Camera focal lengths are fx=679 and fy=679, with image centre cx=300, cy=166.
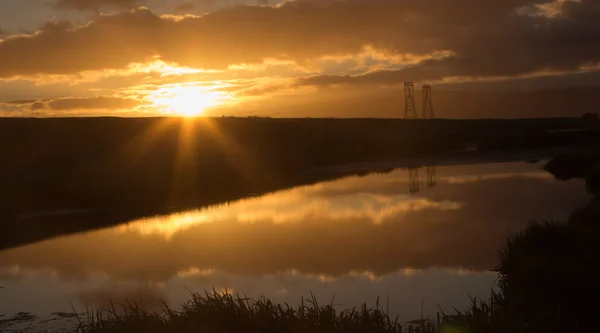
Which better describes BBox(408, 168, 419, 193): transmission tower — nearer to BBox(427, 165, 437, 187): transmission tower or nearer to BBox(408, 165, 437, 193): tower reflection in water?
BBox(408, 165, 437, 193): tower reflection in water

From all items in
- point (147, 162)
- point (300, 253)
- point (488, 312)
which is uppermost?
point (147, 162)

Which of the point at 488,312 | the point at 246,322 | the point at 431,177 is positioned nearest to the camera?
the point at 246,322

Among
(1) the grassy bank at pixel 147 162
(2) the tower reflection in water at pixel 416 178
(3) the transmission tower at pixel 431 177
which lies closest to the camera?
(1) the grassy bank at pixel 147 162

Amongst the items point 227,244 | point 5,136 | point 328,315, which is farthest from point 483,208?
point 5,136

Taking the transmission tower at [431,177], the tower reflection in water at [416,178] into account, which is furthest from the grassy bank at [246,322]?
the transmission tower at [431,177]

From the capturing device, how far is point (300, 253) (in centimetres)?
1673

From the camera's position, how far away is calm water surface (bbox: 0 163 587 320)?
1303 cm

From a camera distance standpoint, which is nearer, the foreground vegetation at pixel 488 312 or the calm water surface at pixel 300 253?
the foreground vegetation at pixel 488 312

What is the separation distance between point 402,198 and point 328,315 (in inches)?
807

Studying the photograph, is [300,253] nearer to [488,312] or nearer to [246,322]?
[488,312]

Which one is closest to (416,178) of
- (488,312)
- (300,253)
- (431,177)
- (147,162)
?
(431,177)

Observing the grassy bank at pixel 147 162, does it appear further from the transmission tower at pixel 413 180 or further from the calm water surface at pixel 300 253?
the transmission tower at pixel 413 180

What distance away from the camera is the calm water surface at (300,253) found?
1303cm

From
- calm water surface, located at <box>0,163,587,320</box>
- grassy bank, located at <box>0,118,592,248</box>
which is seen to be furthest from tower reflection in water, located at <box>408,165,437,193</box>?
grassy bank, located at <box>0,118,592,248</box>
